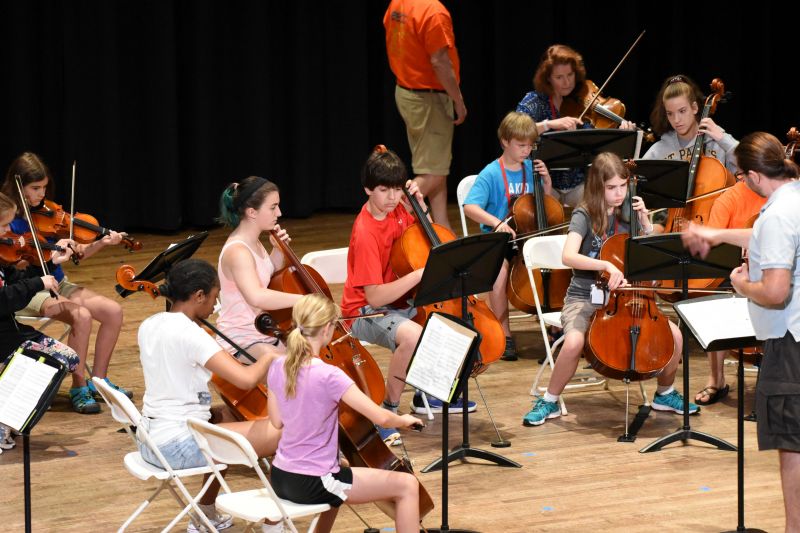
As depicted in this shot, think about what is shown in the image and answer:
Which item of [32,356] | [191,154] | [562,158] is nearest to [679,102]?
[562,158]

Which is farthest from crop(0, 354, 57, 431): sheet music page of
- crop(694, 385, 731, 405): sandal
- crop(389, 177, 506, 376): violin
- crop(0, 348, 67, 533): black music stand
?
crop(694, 385, 731, 405): sandal

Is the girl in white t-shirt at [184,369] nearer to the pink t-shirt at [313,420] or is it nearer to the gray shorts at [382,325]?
the pink t-shirt at [313,420]

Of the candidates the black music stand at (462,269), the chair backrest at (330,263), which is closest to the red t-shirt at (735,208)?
the black music stand at (462,269)

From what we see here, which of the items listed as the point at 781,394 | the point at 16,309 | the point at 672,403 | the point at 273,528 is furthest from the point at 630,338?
the point at 16,309

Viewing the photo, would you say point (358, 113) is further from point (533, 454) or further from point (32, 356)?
point (32, 356)

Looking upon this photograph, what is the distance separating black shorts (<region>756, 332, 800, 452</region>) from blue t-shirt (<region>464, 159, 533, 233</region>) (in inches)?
97.6

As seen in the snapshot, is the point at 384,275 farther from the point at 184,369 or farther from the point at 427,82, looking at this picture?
the point at 427,82

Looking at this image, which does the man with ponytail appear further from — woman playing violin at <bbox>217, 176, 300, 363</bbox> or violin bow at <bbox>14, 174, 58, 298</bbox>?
violin bow at <bbox>14, 174, 58, 298</bbox>

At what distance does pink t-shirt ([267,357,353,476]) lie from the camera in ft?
11.9

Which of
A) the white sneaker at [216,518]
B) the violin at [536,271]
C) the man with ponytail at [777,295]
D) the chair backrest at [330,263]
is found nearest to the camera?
the man with ponytail at [777,295]

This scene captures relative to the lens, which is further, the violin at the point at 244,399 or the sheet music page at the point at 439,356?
the violin at the point at 244,399

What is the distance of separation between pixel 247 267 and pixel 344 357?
0.53 metres

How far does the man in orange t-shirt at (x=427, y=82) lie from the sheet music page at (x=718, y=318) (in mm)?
3641

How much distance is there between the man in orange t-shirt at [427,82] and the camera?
7.42 meters
